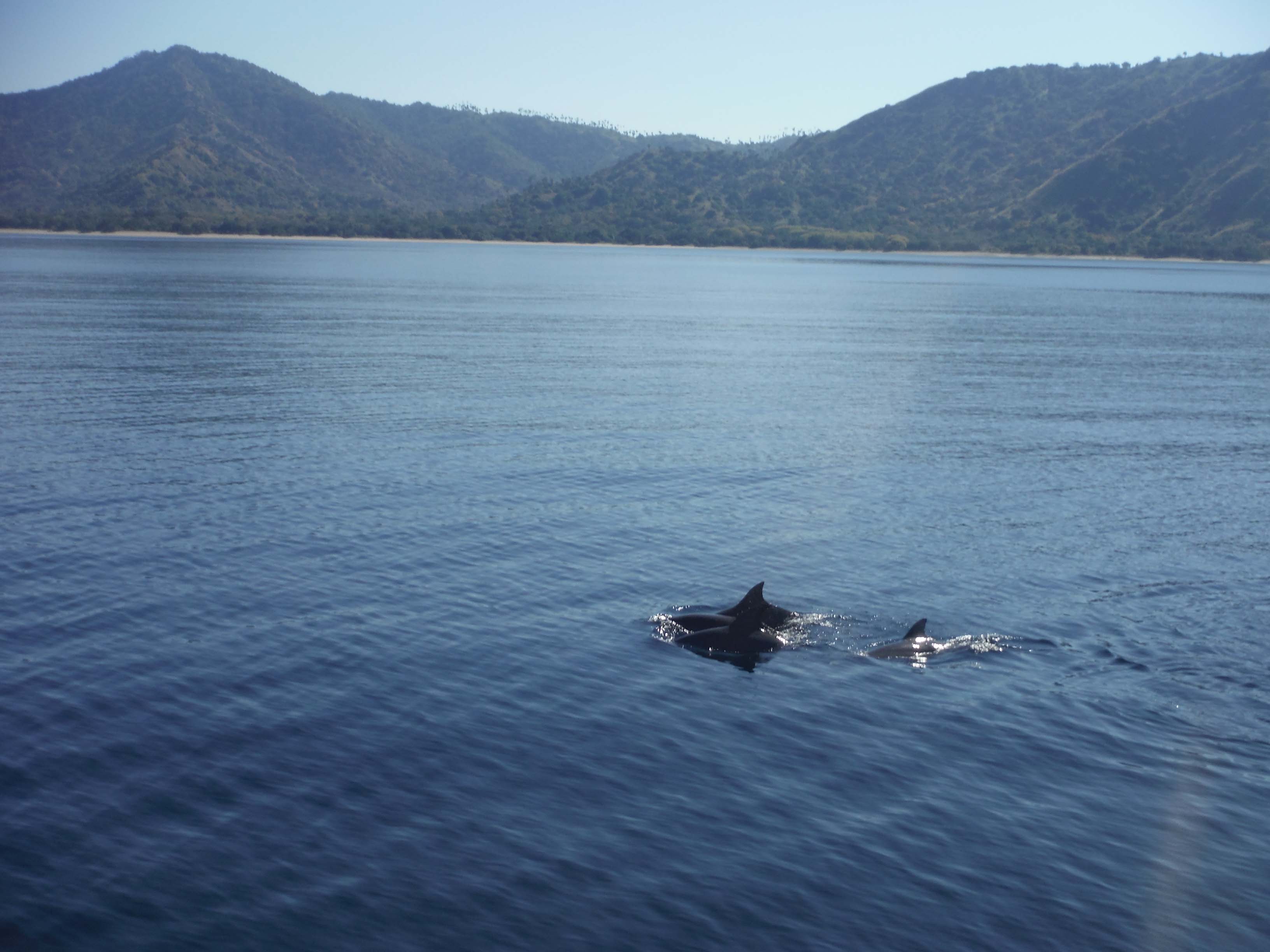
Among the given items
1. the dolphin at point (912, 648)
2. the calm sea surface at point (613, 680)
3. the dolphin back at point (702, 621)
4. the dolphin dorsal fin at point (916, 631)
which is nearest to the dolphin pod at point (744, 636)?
the dolphin back at point (702, 621)

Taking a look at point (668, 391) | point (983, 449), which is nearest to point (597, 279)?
point (668, 391)

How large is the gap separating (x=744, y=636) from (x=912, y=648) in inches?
149

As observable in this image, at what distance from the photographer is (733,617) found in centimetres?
2481

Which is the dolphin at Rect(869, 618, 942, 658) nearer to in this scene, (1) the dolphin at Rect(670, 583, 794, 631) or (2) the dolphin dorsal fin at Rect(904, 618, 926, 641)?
(2) the dolphin dorsal fin at Rect(904, 618, 926, 641)

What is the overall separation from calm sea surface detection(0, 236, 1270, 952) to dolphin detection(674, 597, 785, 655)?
733 millimetres

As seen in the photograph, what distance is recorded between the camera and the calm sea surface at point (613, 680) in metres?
14.8

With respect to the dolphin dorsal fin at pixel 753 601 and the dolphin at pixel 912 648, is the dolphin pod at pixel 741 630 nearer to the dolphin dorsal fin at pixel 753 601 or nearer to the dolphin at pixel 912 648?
the dolphin dorsal fin at pixel 753 601

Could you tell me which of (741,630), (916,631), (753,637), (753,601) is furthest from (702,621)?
(916,631)

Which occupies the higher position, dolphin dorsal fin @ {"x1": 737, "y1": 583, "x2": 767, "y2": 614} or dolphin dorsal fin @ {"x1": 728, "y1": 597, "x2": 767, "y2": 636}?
dolphin dorsal fin @ {"x1": 737, "y1": 583, "x2": 767, "y2": 614}

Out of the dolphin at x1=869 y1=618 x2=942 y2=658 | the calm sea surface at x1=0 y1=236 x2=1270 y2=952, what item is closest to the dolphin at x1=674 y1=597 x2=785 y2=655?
the calm sea surface at x1=0 y1=236 x2=1270 y2=952

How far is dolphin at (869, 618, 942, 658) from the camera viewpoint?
2384 cm

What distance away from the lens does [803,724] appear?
20359mm

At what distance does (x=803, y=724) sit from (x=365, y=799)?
8.30m

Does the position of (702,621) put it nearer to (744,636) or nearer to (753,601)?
(744,636)
